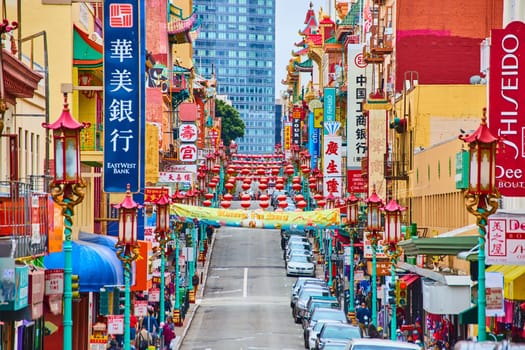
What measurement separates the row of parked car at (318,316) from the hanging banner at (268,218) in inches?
111

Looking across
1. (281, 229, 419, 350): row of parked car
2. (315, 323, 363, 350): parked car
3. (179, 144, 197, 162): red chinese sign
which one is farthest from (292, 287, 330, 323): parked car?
(179, 144, 197, 162): red chinese sign

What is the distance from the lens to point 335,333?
152 feet

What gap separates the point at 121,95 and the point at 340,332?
34.0 feet

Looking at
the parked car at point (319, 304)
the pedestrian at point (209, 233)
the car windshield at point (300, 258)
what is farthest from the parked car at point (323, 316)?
the pedestrian at point (209, 233)

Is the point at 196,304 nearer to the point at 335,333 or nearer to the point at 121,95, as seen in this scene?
the point at 335,333

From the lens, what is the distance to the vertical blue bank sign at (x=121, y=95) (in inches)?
1620

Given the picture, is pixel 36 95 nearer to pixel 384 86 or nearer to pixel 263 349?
pixel 263 349

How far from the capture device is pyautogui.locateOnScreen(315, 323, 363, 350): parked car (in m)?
45.6

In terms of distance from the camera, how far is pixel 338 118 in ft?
346

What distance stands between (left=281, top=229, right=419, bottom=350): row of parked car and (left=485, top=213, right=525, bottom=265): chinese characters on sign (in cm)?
493

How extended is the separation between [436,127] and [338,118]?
148ft

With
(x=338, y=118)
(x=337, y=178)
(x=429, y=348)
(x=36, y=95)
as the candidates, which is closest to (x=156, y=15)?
(x=338, y=118)

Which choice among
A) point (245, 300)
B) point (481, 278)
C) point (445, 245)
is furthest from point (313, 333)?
point (245, 300)

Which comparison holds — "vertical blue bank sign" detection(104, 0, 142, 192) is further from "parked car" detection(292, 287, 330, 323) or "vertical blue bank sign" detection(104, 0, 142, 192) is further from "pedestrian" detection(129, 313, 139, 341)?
"parked car" detection(292, 287, 330, 323)
